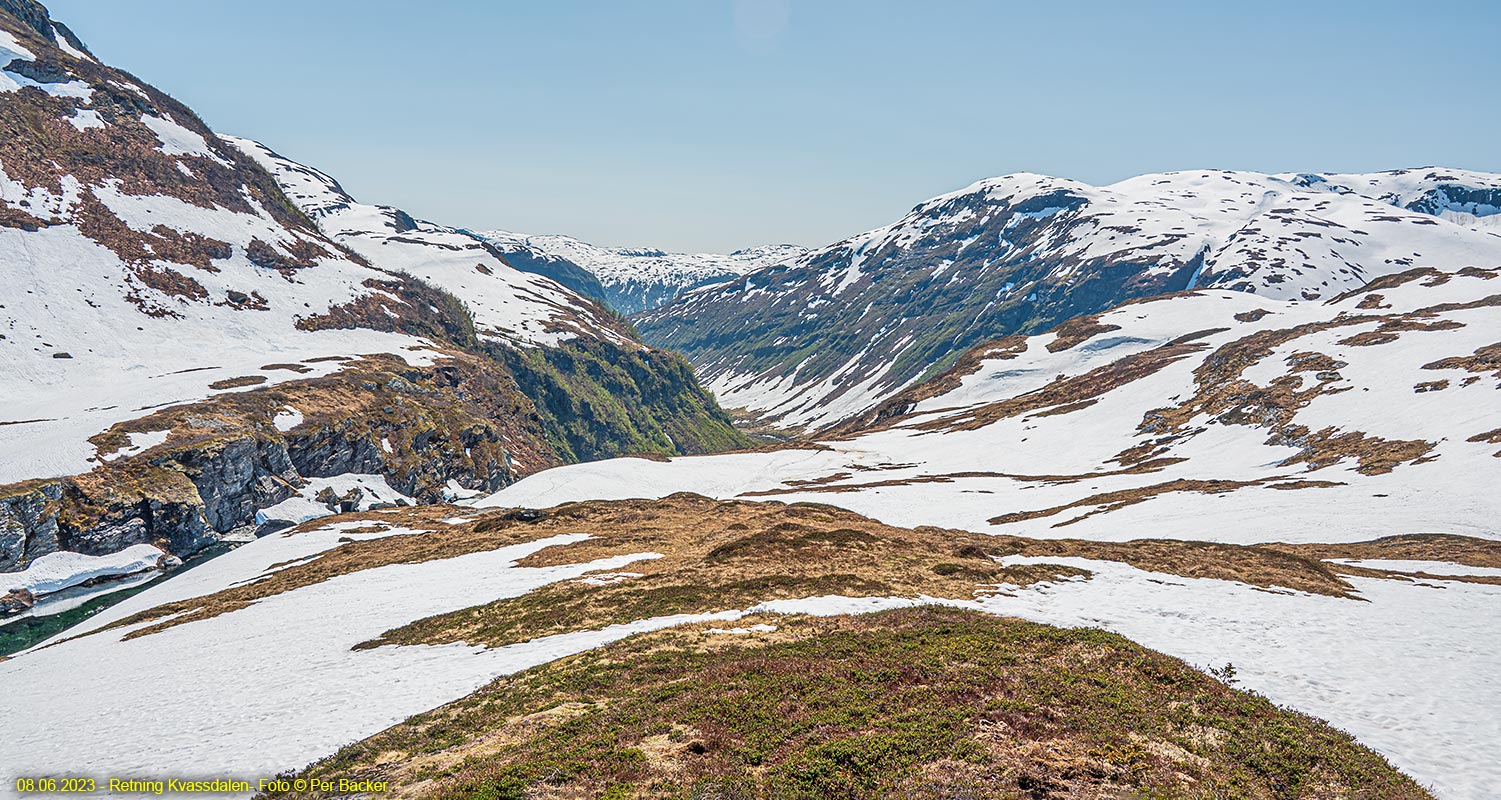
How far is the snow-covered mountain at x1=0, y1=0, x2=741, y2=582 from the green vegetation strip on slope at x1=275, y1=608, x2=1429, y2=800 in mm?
77007

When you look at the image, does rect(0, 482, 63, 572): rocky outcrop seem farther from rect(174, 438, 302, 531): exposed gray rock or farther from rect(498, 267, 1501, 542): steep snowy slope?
rect(498, 267, 1501, 542): steep snowy slope

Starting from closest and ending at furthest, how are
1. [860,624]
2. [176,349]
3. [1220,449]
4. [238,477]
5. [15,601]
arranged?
[860,624] → [15,601] → [238,477] → [1220,449] → [176,349]

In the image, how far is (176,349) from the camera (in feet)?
378

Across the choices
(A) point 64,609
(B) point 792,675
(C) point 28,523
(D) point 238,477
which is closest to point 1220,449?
(B) point 792,675

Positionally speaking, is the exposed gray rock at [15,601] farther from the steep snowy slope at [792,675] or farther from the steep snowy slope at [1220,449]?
the steep snowy slope at [1220,449]

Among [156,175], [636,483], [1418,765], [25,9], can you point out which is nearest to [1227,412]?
[636,483]

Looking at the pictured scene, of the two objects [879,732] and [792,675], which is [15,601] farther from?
[879,732]

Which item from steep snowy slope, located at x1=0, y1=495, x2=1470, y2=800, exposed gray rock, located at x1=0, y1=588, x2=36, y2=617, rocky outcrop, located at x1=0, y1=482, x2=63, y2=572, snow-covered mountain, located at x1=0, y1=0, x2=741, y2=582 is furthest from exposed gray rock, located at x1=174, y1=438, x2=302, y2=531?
steep snowy slope, located at x1=0, y1=495, x2=1470, y2=800

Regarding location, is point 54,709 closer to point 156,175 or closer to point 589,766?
point 589,766

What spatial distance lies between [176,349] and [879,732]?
14746 cm

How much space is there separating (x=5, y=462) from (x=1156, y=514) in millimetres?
118779

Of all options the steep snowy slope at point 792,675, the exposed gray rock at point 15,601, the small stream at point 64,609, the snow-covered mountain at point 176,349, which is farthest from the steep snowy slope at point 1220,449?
the exposed gray rock at point 15,601

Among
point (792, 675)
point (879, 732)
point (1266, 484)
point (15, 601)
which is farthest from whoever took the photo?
point (1266, 484)

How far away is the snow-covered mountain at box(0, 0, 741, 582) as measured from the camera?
245ft
